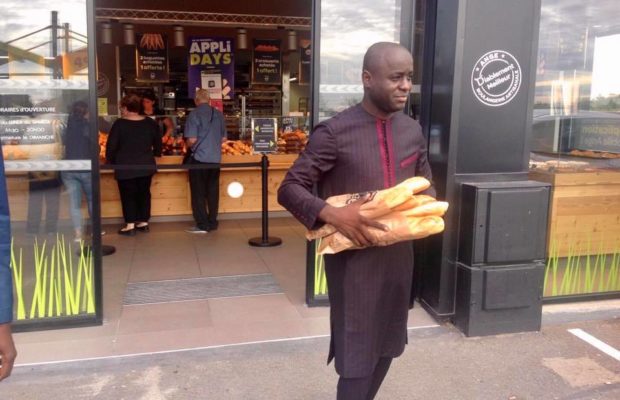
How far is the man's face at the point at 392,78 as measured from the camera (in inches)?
88.7

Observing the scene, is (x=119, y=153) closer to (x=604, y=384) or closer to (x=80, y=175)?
(x=80, y=175)

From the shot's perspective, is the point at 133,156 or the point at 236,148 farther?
the point at 236,148

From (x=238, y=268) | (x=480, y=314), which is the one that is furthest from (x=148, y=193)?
(x=480, y=314)

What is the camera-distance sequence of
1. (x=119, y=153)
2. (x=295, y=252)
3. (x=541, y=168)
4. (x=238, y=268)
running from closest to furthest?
(x=541, y=168) → (x=238, y=268) → (x=295, y=252) → (x=119, y=153)

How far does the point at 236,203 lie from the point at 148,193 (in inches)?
52.7

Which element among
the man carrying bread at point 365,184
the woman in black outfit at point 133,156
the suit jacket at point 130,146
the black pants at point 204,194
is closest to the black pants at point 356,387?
the man carrying bread at point 365,184

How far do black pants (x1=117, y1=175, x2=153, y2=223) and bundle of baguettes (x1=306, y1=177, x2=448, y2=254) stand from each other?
5.56 metres

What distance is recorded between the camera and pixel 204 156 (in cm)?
749

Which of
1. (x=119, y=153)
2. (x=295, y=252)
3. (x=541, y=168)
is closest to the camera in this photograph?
(x=541, y=168)

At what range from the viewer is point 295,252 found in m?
6.66

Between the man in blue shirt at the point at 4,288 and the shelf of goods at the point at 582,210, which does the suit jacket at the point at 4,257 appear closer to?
the man in blue shirt at the point at 4,288

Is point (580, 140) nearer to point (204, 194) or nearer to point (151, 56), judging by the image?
point (204, 194)

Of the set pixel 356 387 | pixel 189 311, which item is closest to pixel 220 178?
pixel 189 311

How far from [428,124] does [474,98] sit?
426 mm
